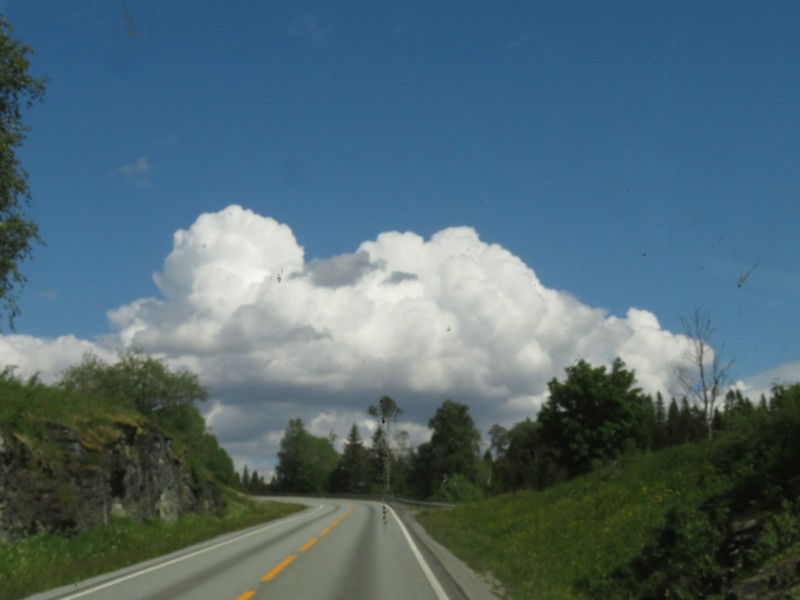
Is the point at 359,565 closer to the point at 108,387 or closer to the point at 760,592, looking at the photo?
the point at 760,592

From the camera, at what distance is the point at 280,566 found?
19344 millimetres

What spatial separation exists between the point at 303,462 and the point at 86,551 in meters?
137

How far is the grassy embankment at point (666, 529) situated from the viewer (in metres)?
12.8

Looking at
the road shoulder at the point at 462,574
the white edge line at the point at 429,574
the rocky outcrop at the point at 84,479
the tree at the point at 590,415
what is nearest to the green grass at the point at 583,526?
the road shoulder at the point at 462,574

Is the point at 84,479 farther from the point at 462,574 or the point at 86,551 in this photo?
the point at 462,574

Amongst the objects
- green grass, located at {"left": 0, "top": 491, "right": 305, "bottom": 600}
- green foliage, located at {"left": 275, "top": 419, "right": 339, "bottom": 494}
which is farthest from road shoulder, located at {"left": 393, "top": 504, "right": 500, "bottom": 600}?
green foliage, located at {"left": 275, "top": 419, "right": 339, "bottom": 494}

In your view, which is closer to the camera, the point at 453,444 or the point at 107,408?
the point at 107,408

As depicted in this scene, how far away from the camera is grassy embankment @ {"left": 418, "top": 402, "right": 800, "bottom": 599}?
12.8 metres

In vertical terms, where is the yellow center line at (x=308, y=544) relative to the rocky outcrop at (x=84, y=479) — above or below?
below

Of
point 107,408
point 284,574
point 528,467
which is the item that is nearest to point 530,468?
point 528,467

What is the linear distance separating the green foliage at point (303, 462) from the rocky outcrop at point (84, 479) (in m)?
99.8

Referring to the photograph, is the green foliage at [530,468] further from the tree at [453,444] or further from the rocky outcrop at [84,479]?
the rocky outcrop at [84,479]

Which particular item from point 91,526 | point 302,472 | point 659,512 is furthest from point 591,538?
point 302,472

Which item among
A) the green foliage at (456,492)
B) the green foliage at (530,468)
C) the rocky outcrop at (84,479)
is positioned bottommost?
the rocky outcrop at (84,479)
